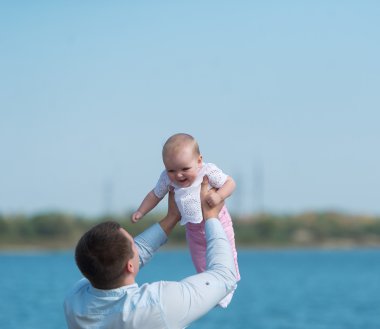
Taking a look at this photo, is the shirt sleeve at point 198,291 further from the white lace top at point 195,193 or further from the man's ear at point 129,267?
the white lace top at point 195,193

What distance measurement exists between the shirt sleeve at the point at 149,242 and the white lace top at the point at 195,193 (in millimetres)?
154

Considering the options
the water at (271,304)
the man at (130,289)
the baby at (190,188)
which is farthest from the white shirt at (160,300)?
the water at (271,304)

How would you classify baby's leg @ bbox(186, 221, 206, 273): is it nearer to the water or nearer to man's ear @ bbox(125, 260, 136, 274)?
man's ear @ bbox(125, 260, 136, 274)

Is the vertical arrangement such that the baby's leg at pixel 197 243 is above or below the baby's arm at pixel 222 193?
below

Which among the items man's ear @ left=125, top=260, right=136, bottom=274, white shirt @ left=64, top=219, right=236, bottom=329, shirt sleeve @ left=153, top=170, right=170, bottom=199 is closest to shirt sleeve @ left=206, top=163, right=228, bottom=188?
shirt sleeve @ left=153, top=170, right=170, bottom=199

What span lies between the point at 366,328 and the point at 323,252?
112m

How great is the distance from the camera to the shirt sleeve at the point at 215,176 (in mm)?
4286

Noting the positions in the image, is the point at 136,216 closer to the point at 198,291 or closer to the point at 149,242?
the point at 149,242

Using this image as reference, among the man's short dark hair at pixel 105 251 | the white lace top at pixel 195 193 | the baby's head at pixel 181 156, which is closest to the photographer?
the man's short dark hair at pixel 105 251

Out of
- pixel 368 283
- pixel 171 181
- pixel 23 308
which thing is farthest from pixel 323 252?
pixel 171 181

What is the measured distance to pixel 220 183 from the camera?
14.0 feet

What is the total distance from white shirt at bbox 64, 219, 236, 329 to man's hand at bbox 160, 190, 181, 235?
1.92 feet

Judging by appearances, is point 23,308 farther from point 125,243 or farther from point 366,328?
point 125,243

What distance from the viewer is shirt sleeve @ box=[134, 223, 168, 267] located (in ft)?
13.8
